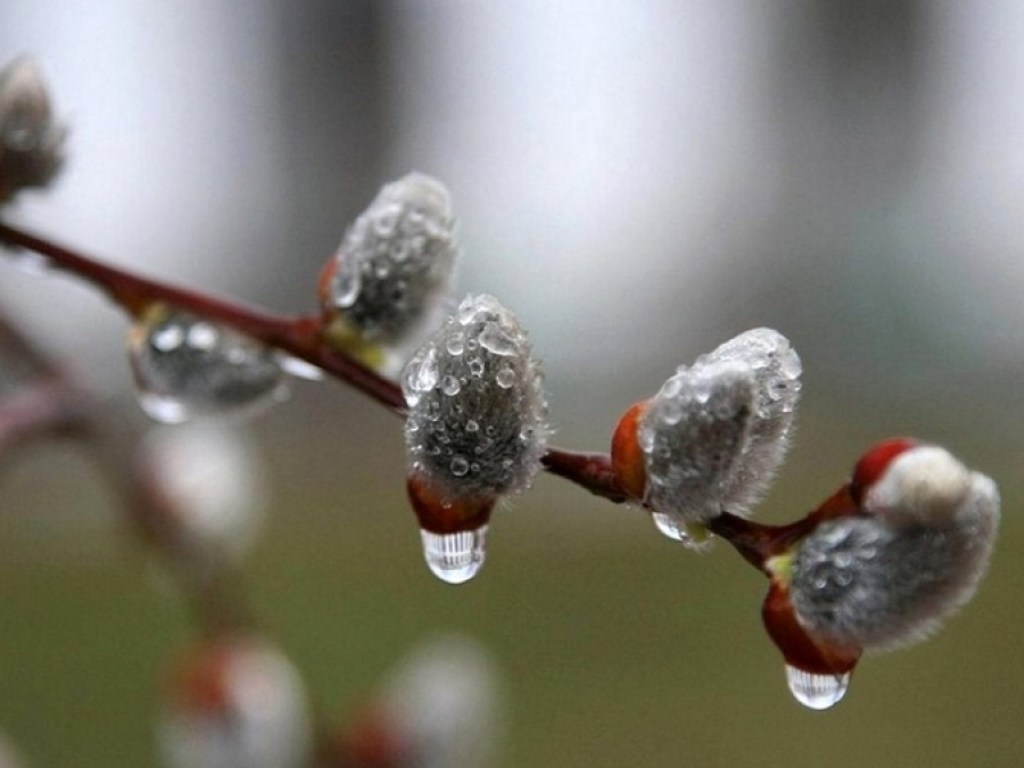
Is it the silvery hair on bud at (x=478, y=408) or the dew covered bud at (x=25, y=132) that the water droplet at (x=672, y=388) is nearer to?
the silvery hair on bud at (x=478, y=408)

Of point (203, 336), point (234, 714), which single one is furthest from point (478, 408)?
point (234, 714)

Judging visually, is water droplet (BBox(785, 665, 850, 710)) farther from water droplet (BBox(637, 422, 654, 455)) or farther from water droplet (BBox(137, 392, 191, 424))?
water droplet (BBox(137, 392, 191, 424))

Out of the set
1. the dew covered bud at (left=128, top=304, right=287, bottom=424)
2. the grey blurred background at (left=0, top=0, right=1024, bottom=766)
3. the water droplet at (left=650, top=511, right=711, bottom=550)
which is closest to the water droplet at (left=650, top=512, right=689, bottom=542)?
the water droplet at (left=650, top=511, right=711, bottom=550)

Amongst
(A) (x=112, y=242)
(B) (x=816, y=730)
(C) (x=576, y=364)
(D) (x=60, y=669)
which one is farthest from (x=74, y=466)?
(A) (x=112, y=242)

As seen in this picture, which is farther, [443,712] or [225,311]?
[443,712]

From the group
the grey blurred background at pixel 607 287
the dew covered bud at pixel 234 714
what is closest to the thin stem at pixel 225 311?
the dew covered bud at pixel 234 714

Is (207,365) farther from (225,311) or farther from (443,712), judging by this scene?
(443,712)

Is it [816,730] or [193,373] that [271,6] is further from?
[193,373]
